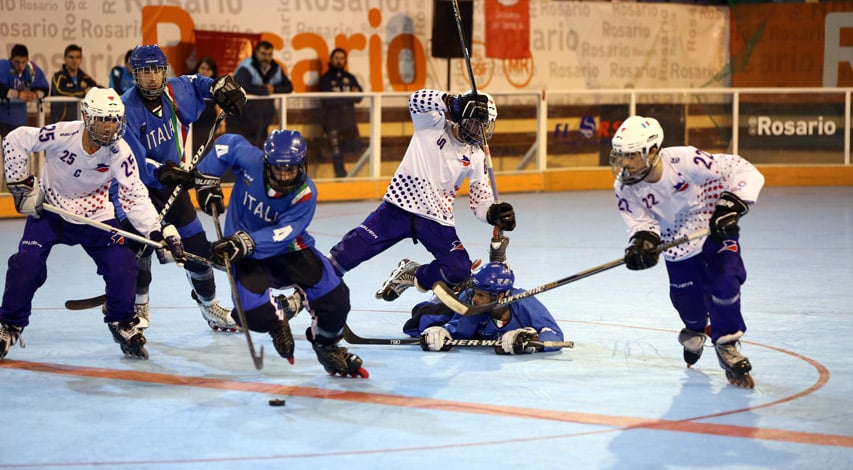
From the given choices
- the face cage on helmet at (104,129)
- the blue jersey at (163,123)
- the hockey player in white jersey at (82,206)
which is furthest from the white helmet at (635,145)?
the blue jersey at (163,123)

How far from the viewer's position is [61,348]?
682 centimetres

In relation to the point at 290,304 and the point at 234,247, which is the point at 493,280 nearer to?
the point at 290,304

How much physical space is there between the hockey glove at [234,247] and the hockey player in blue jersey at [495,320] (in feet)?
4.41

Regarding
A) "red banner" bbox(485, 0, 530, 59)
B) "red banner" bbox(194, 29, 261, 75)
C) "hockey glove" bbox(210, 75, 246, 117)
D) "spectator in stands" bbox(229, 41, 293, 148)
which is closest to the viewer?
"hockey glove" bbox(210, 75, 246, 117)

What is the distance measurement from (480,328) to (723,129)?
976 centimetres

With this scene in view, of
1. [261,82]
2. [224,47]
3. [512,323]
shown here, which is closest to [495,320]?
[512,323]

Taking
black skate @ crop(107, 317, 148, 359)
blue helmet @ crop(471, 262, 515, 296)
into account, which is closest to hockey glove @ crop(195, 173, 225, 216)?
black skate @ crop(107, 317, 148, 359)

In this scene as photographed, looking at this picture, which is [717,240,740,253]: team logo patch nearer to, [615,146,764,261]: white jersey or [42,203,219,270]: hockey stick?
[615,146,764,261]: white jersey

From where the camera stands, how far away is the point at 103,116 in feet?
20.6

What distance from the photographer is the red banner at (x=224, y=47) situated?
47.4 ft

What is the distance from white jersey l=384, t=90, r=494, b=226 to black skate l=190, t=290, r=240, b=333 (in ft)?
3.82

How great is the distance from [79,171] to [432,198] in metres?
1.92

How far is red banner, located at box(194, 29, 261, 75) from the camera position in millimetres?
14453

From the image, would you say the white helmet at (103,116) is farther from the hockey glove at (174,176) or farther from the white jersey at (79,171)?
the hockey glove at (174,176)
